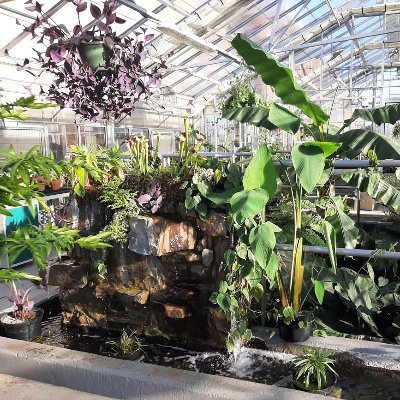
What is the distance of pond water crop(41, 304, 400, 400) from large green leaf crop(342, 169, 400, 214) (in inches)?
45.3

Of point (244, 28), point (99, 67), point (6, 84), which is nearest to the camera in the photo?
point (99, 67)

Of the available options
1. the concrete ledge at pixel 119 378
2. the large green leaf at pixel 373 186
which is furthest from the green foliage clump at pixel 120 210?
the large green leaf at pixel 373 186

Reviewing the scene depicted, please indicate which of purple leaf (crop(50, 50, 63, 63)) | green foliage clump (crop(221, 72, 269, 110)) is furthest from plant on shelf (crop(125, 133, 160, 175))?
green foliage clump (crop(221, 72, 269, 110))

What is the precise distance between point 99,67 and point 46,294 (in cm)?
205

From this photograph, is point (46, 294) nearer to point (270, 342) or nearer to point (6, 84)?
point (270, 342)

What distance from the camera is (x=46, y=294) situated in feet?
12.6

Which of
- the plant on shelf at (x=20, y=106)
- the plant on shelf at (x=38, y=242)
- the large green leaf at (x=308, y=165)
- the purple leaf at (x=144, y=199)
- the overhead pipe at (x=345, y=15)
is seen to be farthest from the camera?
the overhead pipe at (x=345, y=15)

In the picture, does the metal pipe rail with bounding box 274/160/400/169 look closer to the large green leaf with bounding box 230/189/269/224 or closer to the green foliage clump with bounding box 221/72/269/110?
the large green leaf with bounding box 230/189/269/224

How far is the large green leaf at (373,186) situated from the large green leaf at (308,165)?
61 cm

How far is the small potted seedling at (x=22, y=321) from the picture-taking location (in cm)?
298

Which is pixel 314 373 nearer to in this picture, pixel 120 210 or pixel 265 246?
pixel 265 246

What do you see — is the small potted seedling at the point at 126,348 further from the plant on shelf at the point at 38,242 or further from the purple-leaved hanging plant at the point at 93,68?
the purple-leaved hanging plant at the point at 93,68

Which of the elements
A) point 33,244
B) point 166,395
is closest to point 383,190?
point 166,395

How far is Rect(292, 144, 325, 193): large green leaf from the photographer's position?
93.0 inches
